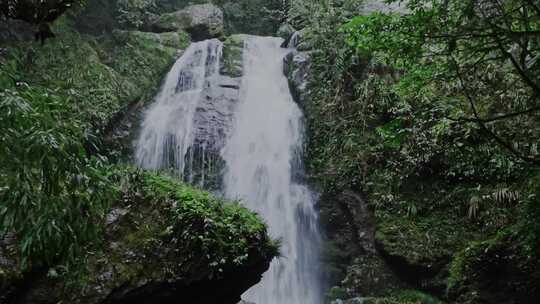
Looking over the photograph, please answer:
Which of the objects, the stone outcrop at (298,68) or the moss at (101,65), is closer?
the moss at (101,65)

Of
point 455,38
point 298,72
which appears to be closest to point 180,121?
point 298,72

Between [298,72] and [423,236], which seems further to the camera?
[298,72]

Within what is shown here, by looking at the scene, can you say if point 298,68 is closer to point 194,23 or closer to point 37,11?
point 194,23

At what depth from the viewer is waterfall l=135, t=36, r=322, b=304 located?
368 inches

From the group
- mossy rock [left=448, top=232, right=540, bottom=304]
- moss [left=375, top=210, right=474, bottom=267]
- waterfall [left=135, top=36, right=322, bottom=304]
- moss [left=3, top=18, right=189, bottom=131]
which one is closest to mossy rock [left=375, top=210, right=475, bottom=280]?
moss [left=375, top=210, right=474, bottom=267]

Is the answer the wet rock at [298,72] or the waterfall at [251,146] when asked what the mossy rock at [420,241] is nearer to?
the waterfall at [251,146]

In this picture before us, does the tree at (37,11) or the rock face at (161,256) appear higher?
the tree at (37,11)

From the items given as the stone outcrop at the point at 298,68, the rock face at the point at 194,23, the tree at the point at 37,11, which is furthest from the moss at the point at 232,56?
the tree at the point at 37,11

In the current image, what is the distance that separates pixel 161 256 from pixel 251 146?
6.33 meters

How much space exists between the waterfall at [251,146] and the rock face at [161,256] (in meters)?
3.55

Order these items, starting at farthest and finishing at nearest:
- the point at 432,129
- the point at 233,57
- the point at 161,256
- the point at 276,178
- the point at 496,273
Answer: the point at 233,57
the point at 276,178
the point at 432,129
the point at 496,273
the point at 161,256

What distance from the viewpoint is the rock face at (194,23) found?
51.1ft

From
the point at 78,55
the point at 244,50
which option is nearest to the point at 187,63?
the point at 244,50

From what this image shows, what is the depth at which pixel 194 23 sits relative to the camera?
15.7m
